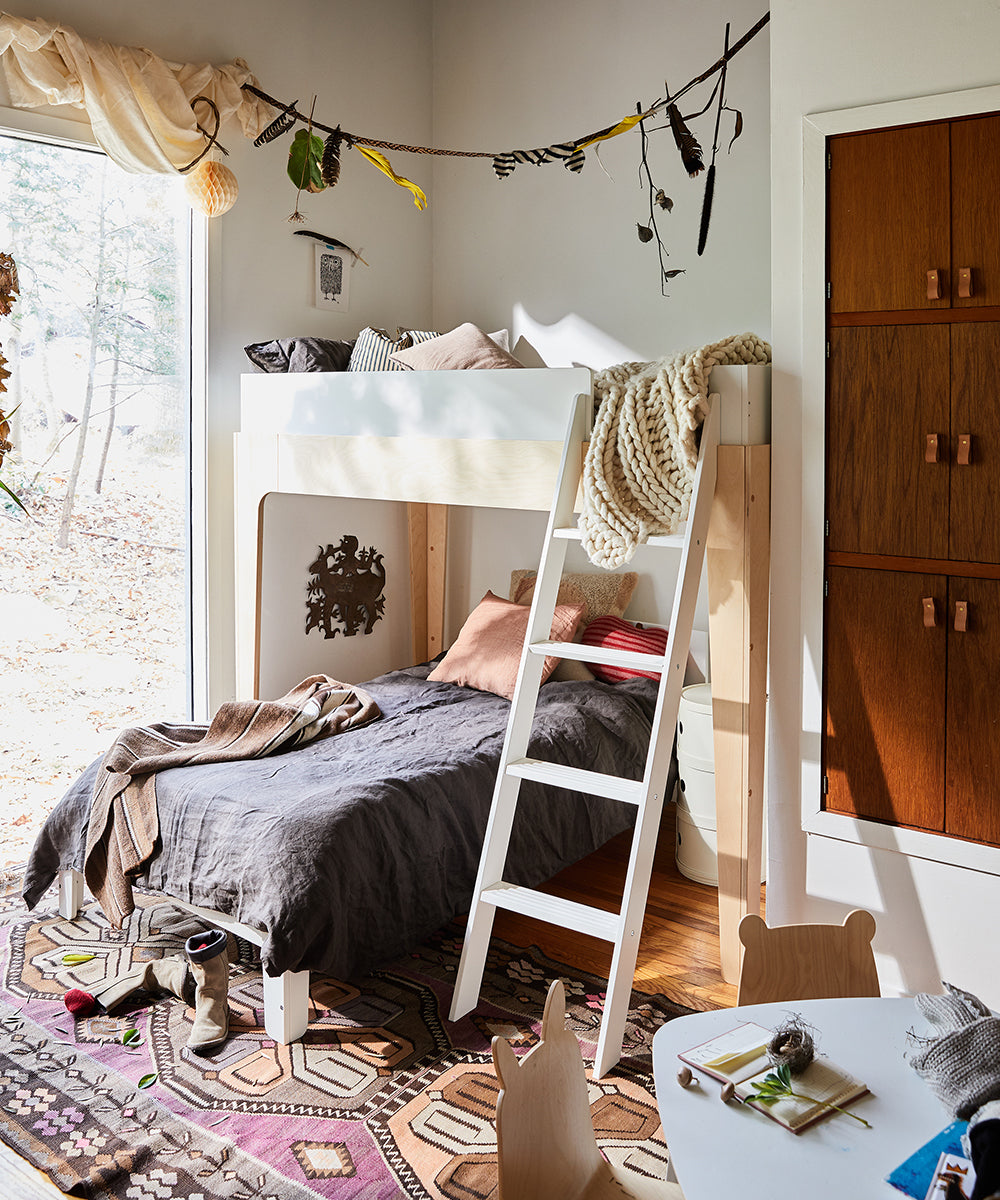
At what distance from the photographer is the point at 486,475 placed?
2.99 metres

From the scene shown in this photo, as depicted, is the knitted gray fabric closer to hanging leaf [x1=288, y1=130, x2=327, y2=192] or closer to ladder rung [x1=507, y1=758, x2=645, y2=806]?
ladder rung [x1=507, y1=758, x2=645, y2=806]

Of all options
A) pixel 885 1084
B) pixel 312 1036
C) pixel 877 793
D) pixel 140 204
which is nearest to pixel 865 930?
pixel 885 1084

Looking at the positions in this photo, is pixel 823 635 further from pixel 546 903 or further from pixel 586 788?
pixel 546 903

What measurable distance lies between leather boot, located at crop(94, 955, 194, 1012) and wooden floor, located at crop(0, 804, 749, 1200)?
864 mm

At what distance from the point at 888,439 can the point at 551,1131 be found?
1.64 meters

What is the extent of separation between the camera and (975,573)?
7.30ft

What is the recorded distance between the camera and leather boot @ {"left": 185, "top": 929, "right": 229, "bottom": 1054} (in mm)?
2336

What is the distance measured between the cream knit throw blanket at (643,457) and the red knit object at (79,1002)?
5.29ft

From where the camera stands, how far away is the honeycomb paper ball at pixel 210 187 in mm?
3500

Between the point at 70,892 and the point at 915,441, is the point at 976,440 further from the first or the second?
the point at 70,892

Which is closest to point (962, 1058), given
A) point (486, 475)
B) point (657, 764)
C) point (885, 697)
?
point (657, 764)

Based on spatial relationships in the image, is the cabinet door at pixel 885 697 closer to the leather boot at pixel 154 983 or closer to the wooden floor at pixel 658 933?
the wooden floor at pixel 658 933

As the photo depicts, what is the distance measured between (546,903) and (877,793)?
0.82 meters

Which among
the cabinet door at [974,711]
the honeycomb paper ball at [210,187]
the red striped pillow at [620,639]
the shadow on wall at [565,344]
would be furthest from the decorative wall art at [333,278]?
the cabinet door at [974,711]
